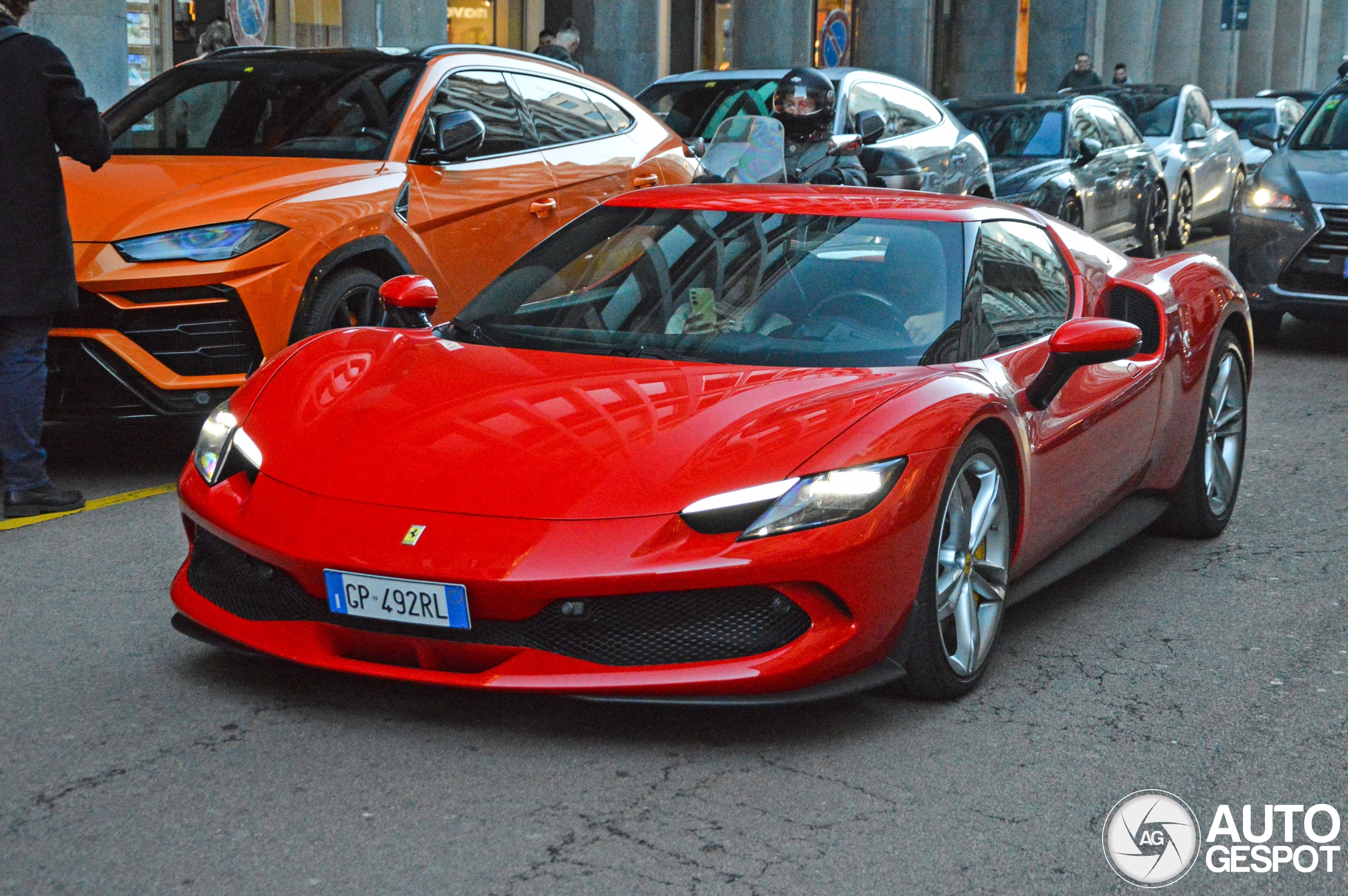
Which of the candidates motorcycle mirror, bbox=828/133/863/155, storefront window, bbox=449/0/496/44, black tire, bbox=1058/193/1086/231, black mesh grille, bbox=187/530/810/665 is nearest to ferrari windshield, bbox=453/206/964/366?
black mesh grille, bbox=187/530/810/665

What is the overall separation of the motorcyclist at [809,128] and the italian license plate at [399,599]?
523cm

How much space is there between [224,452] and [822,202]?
6.49ft

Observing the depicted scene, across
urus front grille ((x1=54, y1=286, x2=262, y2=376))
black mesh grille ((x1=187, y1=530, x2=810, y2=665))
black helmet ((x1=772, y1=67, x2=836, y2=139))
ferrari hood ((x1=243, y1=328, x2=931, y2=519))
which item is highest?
black helmet ((x1=772, y1=67, x2=836, y2=139))

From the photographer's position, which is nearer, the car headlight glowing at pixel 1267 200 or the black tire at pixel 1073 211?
the car headlight glowing at pixel 1267 200

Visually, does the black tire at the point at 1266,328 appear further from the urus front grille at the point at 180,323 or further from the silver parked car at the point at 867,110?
the urus front grille at the point at 180,323

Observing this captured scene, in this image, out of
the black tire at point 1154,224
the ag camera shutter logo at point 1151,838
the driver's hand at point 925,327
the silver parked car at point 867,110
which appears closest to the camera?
the ag camera shutter logo at point 1151,838

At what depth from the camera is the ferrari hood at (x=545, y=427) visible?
393 centimetres

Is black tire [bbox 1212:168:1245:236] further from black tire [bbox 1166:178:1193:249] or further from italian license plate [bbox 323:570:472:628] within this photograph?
italian license plate [bbox 323:570:472:628]

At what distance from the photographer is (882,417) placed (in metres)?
4.13

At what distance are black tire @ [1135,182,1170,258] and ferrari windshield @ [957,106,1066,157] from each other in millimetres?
1541

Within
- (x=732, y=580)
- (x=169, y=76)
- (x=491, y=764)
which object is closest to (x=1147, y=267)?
(x=732, y=580)

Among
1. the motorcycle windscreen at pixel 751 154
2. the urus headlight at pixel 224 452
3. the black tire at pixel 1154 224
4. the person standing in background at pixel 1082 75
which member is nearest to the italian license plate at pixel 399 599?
Result: the urus headlight at pixel 224 452

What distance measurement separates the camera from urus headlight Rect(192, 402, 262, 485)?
4.29m

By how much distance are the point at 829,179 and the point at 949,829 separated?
17.8 feet
